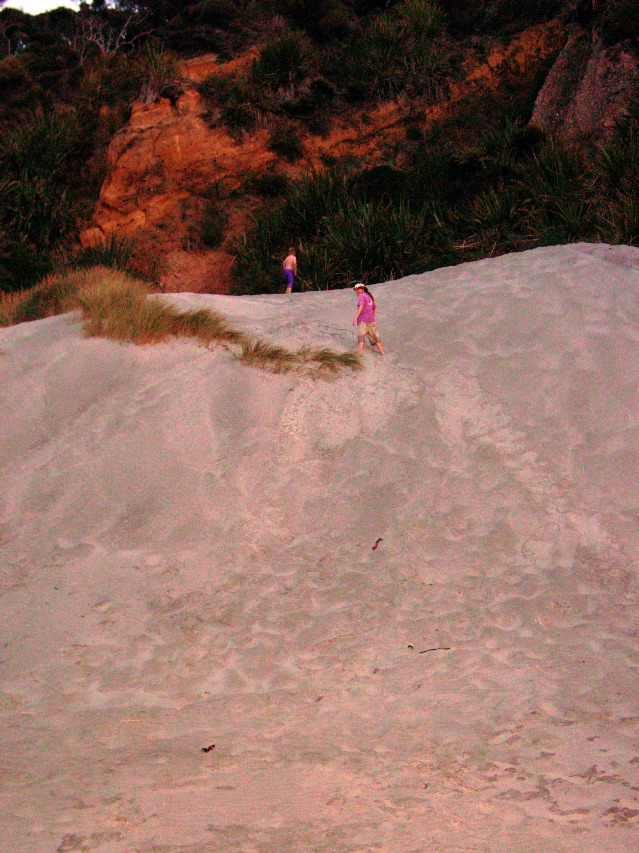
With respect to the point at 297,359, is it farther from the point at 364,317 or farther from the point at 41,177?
the point at 41,177

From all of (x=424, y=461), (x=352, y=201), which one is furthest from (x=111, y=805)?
(x=352, y=201)

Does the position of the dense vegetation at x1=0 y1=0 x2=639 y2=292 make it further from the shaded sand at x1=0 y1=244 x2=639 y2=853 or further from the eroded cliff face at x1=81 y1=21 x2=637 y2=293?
the shaded sand at x1=0 y1=244 x2=639 y2=853

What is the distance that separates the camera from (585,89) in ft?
52.4

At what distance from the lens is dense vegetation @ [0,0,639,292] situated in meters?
13.8

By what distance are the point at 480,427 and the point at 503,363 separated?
1.10m

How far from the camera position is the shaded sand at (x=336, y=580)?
124 inches

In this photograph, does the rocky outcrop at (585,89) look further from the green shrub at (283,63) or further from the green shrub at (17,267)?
the green shrub at (17,267)

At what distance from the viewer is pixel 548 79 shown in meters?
16.9

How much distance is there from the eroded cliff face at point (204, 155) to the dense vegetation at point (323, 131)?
39 cm

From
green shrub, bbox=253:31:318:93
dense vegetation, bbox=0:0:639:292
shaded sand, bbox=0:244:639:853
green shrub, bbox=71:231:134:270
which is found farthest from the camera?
green shrub, bbox=253:31:318:93

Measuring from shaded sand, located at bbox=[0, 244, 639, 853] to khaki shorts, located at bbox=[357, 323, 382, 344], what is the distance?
0.24 meters

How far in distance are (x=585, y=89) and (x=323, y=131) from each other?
647 cm

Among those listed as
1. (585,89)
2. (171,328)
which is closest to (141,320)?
(171,328)

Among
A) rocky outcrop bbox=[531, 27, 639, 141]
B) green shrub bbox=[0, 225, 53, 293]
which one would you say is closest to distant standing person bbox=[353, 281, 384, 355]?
green shrub bbox=[0, 225, 53, 293]
